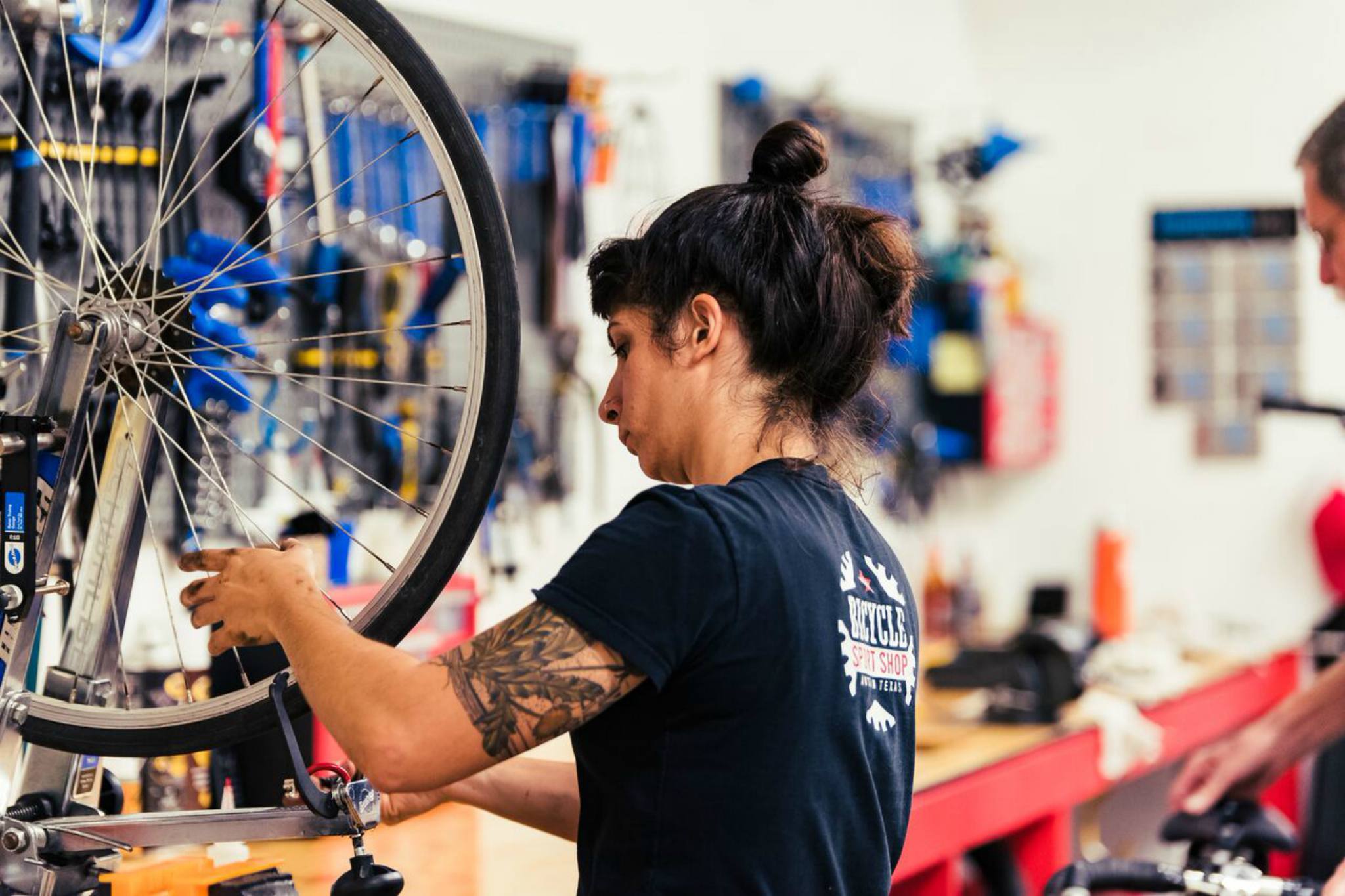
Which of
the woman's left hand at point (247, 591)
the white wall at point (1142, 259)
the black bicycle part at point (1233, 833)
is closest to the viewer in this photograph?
the woman's left hand at point (247, 591)

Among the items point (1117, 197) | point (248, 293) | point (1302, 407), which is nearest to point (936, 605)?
point (1117, 197)

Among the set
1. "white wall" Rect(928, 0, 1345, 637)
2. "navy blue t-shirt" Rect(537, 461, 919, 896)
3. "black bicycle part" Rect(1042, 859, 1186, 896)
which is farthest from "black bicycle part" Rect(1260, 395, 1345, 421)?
"white wall" Rect(928, 0, 1345, 637)

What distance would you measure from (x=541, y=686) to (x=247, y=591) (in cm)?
29

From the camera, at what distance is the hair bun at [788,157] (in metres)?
1.25

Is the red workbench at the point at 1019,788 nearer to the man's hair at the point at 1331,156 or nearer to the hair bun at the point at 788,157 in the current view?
the man's hair at the point at 1331,156

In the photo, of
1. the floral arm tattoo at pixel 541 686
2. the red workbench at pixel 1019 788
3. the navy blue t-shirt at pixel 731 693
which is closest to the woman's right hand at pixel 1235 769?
the red workbench at pixel 1019 788

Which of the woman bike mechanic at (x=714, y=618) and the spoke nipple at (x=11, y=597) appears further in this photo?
the spoke nipple at (x=11, y=597)

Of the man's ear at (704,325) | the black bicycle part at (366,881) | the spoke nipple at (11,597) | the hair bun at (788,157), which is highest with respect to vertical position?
the hair bun at (788,157)

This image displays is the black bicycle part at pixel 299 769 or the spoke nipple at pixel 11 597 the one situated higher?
the spoke nipple at pixel 11 597

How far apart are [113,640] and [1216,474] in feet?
12.6

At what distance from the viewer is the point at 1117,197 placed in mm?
4609

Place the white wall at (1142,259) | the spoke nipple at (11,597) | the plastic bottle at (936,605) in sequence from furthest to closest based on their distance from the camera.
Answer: the white wall at (1142,259) → the plastic bottle at (936,605) → the spoke nipple at (11,597)

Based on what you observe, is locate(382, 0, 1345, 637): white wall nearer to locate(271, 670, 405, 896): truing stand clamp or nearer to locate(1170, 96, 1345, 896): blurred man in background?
locate(1170, 96, 1345, 896): blurred man in background

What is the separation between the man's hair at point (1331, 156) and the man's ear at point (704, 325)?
939mm
